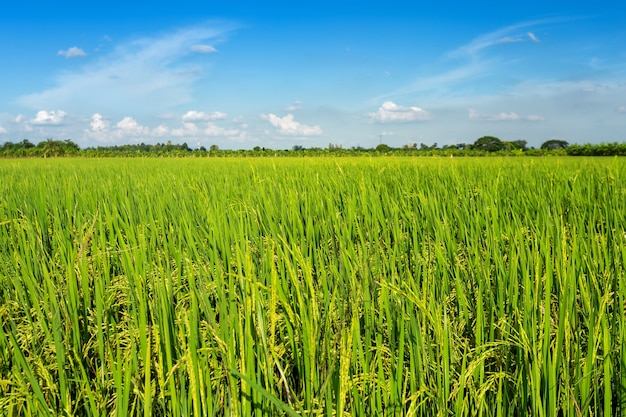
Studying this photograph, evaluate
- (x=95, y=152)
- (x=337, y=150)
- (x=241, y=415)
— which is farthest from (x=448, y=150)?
(x=241, y=415)

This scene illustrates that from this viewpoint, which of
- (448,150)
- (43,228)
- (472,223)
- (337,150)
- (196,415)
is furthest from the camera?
(337,150)

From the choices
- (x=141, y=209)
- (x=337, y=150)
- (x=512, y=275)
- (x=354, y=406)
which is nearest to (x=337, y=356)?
(x=354, y=406)

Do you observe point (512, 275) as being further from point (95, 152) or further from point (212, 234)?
point (95, 152)

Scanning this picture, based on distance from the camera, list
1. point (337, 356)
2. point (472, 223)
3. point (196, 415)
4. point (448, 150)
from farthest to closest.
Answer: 1. point (448, 150)
2. point (472, 223)
3. point (337, 356)
4. point (196, 415)

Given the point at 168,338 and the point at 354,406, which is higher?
the point at 168,338

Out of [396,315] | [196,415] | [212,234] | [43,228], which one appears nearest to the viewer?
[196,415]

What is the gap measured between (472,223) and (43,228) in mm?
2435

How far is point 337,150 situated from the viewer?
128ft

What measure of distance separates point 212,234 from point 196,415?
1.09 m

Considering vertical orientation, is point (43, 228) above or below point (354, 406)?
above

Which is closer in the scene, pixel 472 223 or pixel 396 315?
pixel 396 315

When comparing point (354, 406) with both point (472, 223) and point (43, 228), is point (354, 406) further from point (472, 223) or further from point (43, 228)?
point (43, 228)

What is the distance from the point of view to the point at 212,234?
1.83 metres

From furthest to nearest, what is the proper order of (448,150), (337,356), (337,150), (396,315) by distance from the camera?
(337,150) < (448,150) < (396,315) < (337,356)
